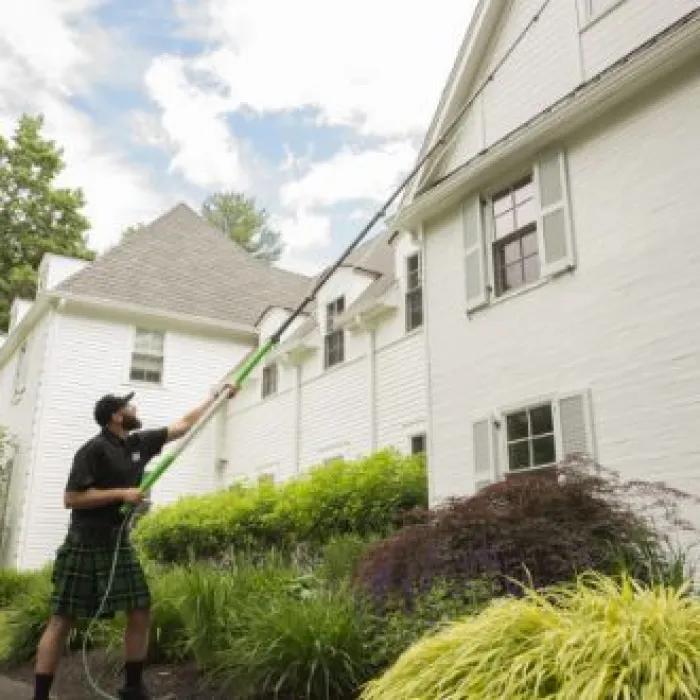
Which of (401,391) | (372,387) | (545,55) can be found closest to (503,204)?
(545,55)

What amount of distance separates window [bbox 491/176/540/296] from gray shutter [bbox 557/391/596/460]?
59.1 inches

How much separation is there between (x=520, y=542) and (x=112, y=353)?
1470 cm

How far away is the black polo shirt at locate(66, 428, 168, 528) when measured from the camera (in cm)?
453

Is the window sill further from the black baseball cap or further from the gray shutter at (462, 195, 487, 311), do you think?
the black baseball cap

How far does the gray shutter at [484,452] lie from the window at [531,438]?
159mm

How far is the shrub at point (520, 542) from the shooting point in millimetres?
4488

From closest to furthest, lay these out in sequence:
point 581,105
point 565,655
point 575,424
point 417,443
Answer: point 565,655
point 575,424
point 581,105
point 417,443

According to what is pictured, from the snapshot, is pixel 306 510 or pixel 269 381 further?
pixel 269 381

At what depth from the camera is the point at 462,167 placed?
875 cm

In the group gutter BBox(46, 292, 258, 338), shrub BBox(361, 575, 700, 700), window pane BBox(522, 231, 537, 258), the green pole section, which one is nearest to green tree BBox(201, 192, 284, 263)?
gutter BBox(46, 292, 258, 338)

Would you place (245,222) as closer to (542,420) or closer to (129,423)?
(542,420)

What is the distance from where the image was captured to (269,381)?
1675cm

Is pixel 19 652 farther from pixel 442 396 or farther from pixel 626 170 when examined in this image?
pixel 626 170

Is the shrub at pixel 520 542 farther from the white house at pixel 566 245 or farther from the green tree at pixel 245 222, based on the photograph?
the green tree at pixel 245 222
